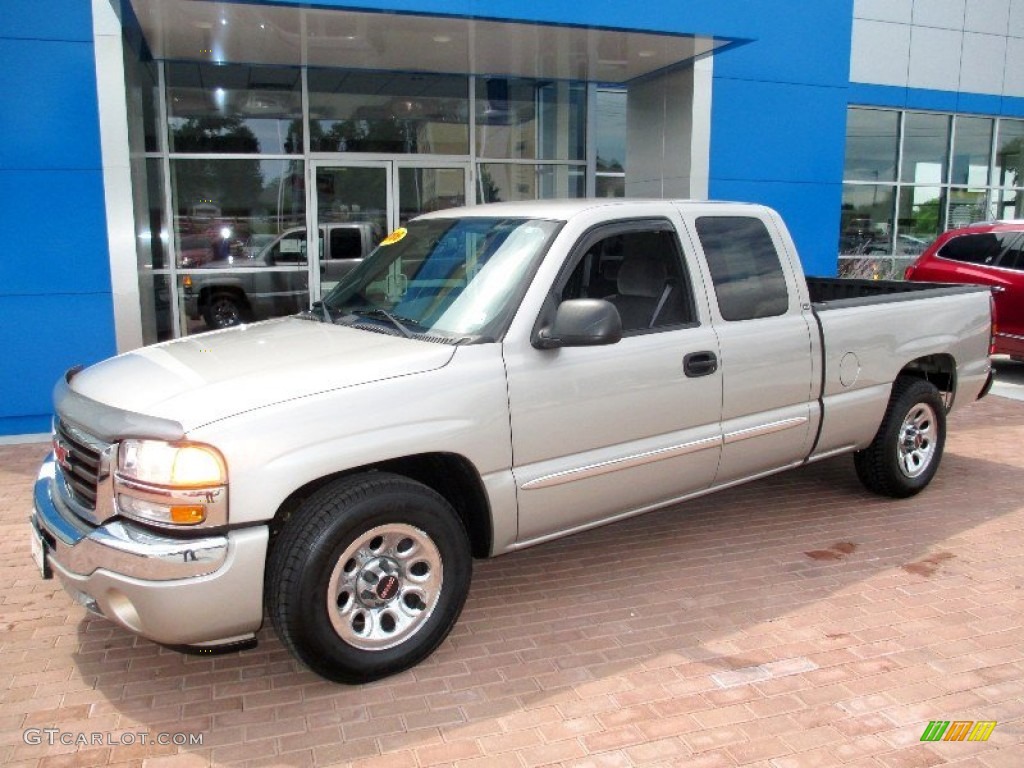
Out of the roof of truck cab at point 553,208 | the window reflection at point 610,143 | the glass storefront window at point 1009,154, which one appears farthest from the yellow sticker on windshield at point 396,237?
the glass storefront window at point 1009,154

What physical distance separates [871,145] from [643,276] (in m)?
13.4

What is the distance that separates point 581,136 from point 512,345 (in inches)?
351

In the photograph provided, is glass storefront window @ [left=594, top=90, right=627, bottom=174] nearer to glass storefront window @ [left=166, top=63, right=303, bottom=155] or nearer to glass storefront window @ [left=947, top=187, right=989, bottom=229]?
glass storefront window @ [left=166, top=63, right=303, bottom=155]

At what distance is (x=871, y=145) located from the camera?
52.9ft

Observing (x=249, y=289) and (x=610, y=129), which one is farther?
(x=610, y=129)

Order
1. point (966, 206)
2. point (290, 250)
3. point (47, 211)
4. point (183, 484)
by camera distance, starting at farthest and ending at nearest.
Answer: point (966, 206) < point (290, 250) < point (47, 211) < point (183, 484)

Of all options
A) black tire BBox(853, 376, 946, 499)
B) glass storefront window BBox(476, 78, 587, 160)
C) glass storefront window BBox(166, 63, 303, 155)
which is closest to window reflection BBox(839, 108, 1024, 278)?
glass storefront window BBox(476, 78, 587, 160)

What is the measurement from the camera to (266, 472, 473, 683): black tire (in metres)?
3.35

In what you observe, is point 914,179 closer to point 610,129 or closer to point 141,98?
point 610,129

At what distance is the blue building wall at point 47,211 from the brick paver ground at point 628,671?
3025mm

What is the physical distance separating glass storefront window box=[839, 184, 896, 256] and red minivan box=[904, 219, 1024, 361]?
5243 mm

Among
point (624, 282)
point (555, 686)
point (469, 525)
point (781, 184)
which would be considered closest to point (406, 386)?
point (469, 525)

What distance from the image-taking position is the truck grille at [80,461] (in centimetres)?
339

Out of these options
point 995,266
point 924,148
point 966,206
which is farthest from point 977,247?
point 966,206
